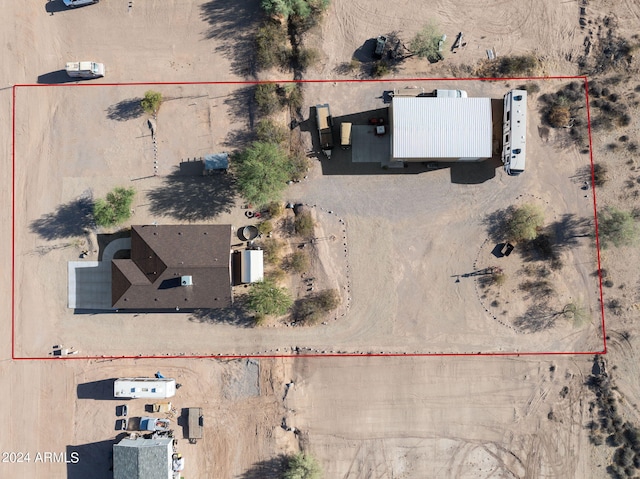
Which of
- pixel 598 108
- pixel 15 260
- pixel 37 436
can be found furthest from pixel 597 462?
pixel 15 260

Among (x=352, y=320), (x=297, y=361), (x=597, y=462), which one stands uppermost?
(x=352, y=320)

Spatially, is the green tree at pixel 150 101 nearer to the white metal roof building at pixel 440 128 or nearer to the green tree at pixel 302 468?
the white metal roof building at pixel 440 128

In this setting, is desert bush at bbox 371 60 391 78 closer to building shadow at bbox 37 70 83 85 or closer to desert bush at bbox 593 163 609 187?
desert bush at bbox 593 163 609 187

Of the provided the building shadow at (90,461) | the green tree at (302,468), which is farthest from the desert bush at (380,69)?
the building shadow at (90,461)

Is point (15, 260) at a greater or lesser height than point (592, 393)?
greater

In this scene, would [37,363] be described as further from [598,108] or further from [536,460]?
[598,108]

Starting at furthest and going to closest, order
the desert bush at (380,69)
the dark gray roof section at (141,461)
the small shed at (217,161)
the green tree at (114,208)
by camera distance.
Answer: the desert bush at (380,69) < the small shed at (217,161) < the green tree at (114,208) < the dark gray roof section at (141,461)

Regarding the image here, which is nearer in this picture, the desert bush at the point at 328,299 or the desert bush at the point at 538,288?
the desert bush at the point at 328,299

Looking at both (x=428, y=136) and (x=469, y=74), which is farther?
(x=469, y=74)
